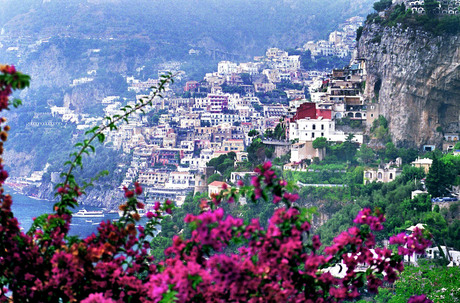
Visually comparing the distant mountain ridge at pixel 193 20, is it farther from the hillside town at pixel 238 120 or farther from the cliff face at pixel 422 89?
the cliff face at pixel 422 89

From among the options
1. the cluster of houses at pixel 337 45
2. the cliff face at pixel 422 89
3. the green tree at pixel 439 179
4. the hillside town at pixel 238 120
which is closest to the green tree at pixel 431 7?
the cliff face at pixel 422 89

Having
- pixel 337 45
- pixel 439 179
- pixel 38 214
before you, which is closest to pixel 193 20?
pixel 337 45

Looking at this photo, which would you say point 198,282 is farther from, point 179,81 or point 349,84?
point 179,81

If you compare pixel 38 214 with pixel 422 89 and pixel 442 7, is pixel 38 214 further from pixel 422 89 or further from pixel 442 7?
pixel 442 7

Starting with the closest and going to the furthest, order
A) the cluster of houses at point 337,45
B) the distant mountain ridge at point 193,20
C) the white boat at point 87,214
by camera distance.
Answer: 1. the white boat at point 87,214
2. the cluster of houses at point 337,45
3. the distant mountain ridge at point 193,20

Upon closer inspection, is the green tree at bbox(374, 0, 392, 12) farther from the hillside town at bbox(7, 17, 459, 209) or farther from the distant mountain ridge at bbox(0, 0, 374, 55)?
the distant mountain ridge at bbox(0, 0, 374, 55)
